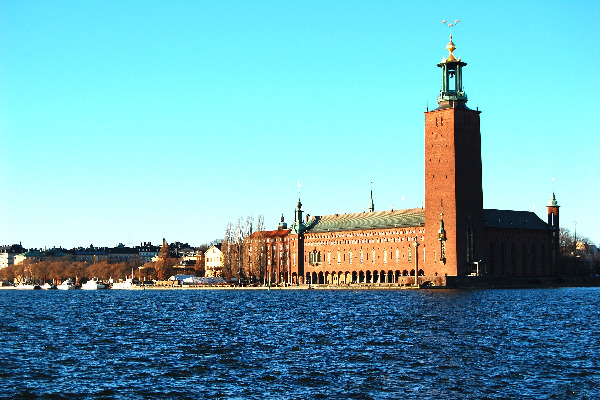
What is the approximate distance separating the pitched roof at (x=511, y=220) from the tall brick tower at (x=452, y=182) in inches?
214

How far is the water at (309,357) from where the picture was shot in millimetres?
24609

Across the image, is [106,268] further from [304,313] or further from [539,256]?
[304,313]

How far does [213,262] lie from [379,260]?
53.8 metres

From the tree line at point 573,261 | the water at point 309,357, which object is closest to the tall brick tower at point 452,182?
the tree line at point 573,261

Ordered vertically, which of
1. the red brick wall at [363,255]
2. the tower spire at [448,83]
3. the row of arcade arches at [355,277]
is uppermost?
the tower spire at [448,83]

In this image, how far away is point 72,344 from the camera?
120 feet

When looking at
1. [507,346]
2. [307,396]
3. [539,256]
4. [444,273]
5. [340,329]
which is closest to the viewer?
[307,396]

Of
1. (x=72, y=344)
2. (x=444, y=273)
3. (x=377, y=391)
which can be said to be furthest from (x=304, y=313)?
(x=444, y=273)

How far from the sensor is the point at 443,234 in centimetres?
10112

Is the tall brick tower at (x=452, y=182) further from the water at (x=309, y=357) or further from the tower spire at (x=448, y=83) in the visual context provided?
the water at (x=309, y=357)

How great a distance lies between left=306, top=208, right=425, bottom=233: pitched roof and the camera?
364ft

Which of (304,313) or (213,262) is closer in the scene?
(304,313)

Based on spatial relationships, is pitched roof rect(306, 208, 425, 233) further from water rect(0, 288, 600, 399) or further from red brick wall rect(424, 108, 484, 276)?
water rect(0, 288, 600, 399)

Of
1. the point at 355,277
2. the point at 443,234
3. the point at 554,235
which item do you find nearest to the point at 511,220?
the point at 554,235
